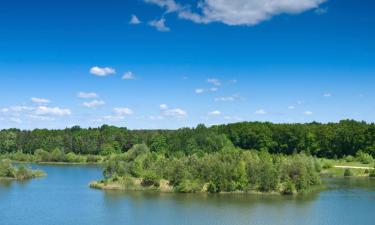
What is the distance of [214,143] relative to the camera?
126 m

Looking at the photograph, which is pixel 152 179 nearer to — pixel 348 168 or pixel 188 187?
pixel 188 187

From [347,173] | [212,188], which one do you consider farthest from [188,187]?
[347,173]

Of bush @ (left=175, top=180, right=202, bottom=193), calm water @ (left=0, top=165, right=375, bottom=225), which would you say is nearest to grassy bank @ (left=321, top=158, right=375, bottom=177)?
calm water @ (left=0, top=165, right=375, bottom=225)

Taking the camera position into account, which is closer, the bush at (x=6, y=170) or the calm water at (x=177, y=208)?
the calm water at (x=177, y=208)

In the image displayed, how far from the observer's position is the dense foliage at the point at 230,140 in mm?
122938

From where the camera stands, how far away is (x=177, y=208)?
60938mm

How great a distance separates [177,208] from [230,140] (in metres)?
81.6

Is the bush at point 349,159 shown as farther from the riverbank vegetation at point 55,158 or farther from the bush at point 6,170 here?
the bush at point 6,170

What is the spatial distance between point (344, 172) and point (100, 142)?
8367cm

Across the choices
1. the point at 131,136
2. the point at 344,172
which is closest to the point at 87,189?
the point at 344,172

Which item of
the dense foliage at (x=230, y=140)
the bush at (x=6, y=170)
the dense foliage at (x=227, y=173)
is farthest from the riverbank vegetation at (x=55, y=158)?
the dense foliage at (x=227, y=173)

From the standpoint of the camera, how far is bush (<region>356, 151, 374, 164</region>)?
111244mm

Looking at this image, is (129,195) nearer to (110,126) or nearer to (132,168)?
(132,168)

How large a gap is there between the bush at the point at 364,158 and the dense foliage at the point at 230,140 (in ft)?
1.48
